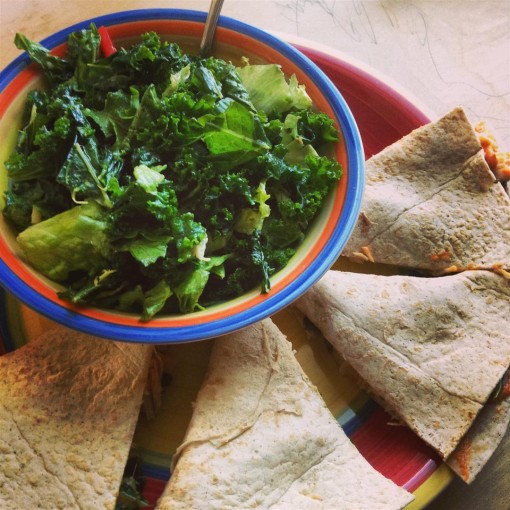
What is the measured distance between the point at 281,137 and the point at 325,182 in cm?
25

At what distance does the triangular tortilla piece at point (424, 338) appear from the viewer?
261 centimetres

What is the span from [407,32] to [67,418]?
3.13 m

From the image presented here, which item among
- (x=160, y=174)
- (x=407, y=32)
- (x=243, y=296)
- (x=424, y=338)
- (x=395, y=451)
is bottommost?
(x=395, y=451)

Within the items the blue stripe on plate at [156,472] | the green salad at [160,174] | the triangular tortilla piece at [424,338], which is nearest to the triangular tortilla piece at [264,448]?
the blue stripe on plate at [156,472]

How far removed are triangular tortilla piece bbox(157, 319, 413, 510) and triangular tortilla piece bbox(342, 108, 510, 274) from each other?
69 centimetres

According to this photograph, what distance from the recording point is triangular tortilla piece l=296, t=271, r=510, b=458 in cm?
261

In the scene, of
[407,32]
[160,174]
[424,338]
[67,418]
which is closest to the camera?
[160,174]

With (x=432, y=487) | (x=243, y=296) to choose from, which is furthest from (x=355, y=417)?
(x=243, y=296)

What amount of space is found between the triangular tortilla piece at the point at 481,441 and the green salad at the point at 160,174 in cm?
112

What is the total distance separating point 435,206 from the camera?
118 inches

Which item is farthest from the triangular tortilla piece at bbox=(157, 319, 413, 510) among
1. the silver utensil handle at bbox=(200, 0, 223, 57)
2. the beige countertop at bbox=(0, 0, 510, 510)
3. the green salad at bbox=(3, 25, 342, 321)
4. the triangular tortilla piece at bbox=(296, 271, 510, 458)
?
the beige countertop at bbox=(0, 0, 510, 510)

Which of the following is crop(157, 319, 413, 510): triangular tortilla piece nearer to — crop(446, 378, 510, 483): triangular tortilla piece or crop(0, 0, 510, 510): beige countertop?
crop(446, 378, 510, 483): triangular tortilla piece

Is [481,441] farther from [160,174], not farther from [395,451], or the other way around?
[160,174]

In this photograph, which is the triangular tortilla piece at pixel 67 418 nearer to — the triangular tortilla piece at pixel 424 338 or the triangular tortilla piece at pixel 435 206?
the triangular tortilla piece at pixel 424 338
